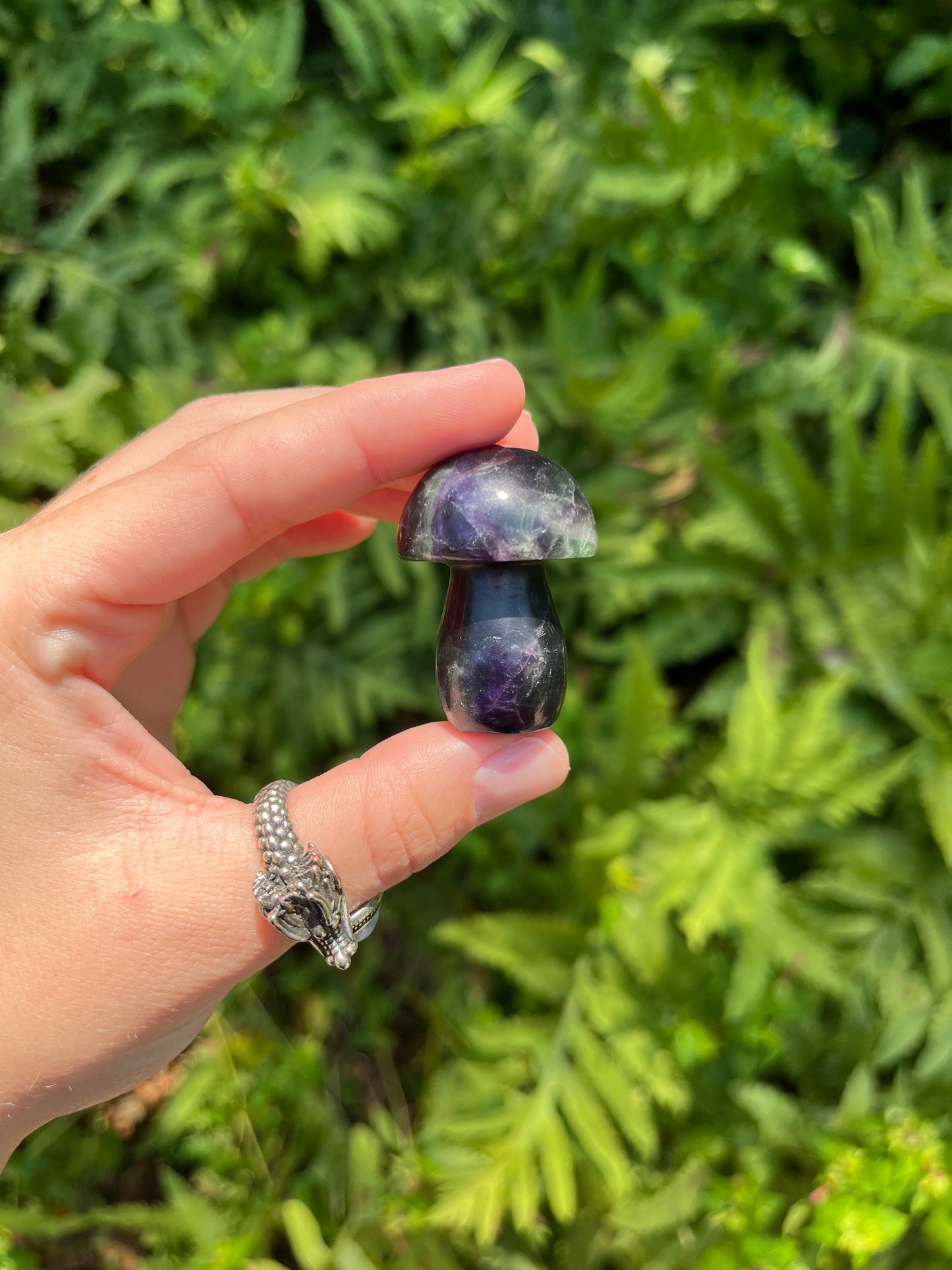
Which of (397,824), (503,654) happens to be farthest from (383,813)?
(503,654)

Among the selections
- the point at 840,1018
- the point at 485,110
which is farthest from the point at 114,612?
the point at 840,1018

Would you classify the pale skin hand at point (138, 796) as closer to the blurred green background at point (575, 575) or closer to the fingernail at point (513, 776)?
the fingernail at point (513, 776)

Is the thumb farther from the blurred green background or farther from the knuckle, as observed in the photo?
the blurred green background

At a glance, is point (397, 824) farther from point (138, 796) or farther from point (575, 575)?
point (575, 575)

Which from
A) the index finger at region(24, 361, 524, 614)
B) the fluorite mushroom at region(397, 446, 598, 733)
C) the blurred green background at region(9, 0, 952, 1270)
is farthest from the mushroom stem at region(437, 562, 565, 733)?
the blurred green background at region(9, 0, 952, 1270)

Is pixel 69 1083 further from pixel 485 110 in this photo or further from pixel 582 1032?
pixel 485 110

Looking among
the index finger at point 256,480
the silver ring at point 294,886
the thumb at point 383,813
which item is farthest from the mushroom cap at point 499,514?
the silver ring at point 294,886

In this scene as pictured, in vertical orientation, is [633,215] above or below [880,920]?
above
